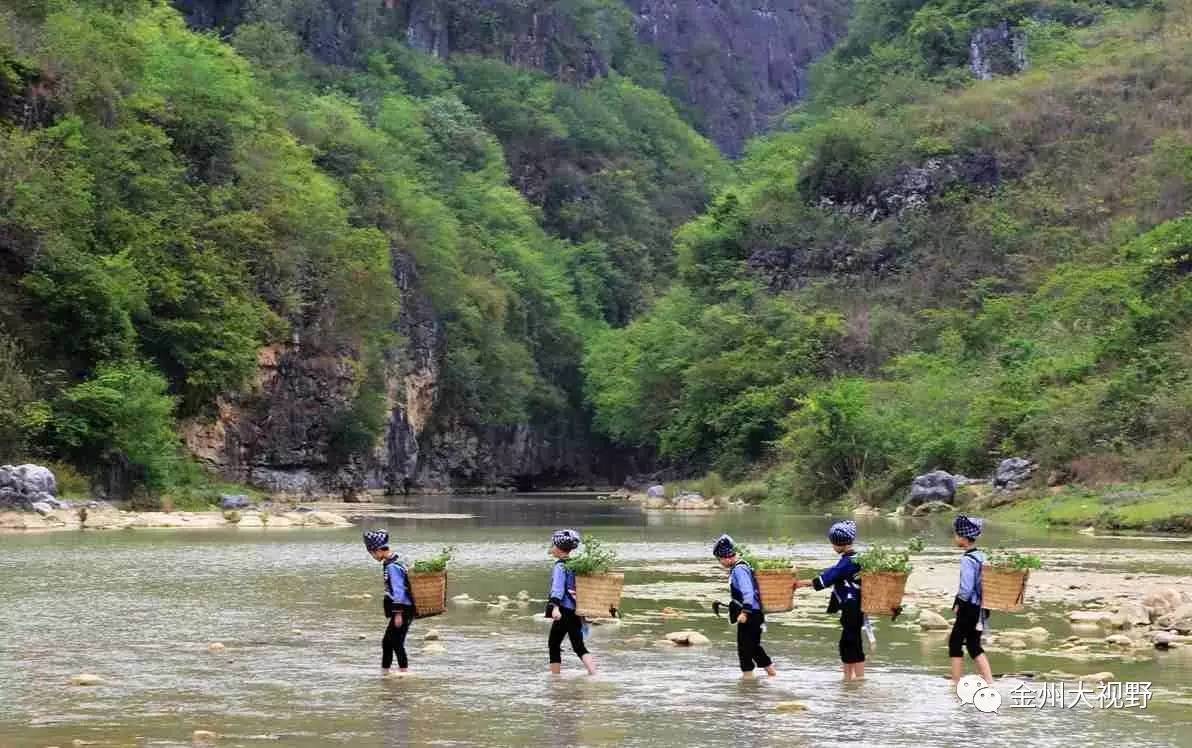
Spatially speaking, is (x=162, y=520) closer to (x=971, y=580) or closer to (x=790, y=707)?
(x=790, y=707)

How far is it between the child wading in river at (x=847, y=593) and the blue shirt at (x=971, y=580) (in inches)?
49.8

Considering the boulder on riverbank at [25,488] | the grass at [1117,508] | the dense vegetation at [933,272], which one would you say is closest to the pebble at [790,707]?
the grass at [1117,508]

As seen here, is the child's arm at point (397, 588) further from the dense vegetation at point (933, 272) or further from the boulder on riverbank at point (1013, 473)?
the dense vegetation at point (933, 272)

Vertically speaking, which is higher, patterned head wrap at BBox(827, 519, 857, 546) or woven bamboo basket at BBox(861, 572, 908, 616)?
patterned head wrap at BBox(827, 519, 857, 546)

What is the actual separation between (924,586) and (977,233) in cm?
6460

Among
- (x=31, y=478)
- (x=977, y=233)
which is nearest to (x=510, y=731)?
(x=31, y=478)

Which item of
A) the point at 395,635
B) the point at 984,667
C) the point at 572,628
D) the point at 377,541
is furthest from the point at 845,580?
the point at 377,541

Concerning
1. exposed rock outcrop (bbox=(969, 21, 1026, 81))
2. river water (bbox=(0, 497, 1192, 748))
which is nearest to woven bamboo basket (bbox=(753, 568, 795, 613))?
river water (bbox=(0, 497, 1192, 748))

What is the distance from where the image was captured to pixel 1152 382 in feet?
178

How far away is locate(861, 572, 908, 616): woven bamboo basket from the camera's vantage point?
19.4 metres

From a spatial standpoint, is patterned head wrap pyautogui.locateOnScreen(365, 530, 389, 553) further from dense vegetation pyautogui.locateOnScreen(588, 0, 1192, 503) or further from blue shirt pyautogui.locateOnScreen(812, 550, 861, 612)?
dense vegetation pyautogui.locateOnScreen(588, 0, 1192, 503)

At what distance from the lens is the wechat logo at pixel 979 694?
57.8ft

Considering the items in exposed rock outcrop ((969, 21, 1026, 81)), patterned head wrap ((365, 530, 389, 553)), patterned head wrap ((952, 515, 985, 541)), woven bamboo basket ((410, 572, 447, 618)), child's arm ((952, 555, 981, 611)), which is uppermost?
exposed rock outcrop ((969, 21, 1026, 81))

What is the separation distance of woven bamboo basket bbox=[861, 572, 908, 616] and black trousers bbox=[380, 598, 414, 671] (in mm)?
4831
